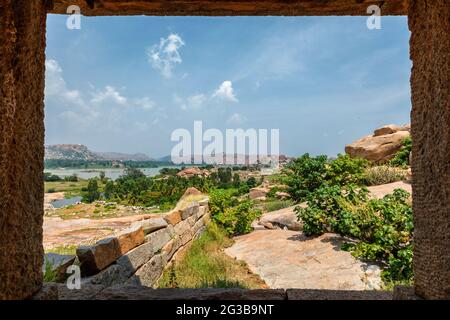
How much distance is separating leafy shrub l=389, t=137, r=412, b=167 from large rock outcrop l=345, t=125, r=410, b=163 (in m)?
0.57

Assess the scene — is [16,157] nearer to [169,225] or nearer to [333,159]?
[169,225]

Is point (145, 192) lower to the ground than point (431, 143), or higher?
lower

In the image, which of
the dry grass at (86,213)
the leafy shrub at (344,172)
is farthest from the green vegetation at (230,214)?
the leafy shrub at (344,172)

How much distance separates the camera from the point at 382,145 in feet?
50.1

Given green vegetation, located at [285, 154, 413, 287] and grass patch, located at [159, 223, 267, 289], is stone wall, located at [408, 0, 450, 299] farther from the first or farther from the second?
grass patch, located at [159, 223, 267, 289]

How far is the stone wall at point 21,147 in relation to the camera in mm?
1455

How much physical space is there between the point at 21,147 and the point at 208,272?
13.4 ft

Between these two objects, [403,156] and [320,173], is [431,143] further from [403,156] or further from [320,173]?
[403,156]

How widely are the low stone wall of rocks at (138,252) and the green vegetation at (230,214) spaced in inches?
69.4

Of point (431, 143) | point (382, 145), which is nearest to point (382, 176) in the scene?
point (382, 145)

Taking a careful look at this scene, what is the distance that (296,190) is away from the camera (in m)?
11.7

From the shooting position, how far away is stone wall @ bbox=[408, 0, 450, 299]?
1.57m

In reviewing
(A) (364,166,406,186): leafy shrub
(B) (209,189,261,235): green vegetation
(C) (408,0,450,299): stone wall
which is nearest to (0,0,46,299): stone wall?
(C) (408,0,450,299): stone wall
